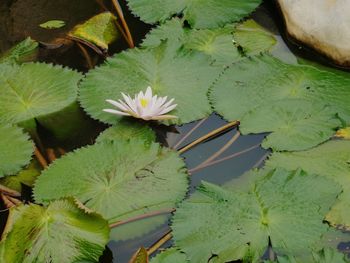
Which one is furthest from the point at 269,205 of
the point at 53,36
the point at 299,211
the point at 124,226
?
the point at 53,36

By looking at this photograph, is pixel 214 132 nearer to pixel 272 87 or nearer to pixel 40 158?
pixel 272 87

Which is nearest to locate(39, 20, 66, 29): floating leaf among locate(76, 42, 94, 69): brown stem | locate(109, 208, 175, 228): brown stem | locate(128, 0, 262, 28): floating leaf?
locate(76, 42, 94, 69): brown stem

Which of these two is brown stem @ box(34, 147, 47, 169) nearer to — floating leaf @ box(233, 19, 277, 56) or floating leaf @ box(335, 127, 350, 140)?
floating leaf @ box(233, 19, 277, 56)

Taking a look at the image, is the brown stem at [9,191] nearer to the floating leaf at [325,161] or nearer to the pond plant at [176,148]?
the pond plant at [176,148]

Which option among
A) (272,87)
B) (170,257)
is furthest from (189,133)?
(170,257)

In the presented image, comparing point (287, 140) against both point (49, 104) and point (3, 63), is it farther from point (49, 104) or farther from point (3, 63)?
point (3, 63)
